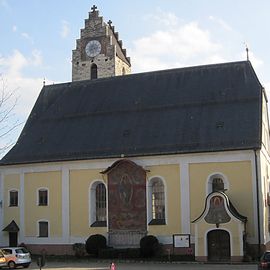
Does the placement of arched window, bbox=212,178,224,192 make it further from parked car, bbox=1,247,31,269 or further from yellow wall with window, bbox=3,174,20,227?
yellow wall with window, bbox=3,174,20,227

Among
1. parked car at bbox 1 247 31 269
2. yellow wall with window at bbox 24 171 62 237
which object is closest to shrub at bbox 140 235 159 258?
yellow wall with window at bbox 24 171 62 237

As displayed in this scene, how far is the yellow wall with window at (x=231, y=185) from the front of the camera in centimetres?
3775

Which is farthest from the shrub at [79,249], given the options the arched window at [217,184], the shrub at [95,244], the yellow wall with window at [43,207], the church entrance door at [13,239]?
the arched window at [217,184]

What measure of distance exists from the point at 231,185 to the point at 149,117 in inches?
353

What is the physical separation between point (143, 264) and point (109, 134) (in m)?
11.8

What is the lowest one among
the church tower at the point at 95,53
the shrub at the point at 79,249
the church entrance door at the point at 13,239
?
the shrub at the point at 79,249

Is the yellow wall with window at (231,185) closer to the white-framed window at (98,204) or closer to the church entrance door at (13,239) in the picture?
the white-framed window at (98,204)

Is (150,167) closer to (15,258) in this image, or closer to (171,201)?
(171,201)

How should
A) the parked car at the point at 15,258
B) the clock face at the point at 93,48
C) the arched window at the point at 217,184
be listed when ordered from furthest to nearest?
the clock face at the point at 93,48 < the arched window at the point at 217,184 < the parked car at the point at 15,258

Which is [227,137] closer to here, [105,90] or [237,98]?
[237,98]

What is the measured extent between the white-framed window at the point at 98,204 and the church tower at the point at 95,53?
21861mm

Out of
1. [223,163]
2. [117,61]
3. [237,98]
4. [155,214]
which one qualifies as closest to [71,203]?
[155,214]

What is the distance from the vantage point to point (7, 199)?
45844 mm

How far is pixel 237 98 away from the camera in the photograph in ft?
137
